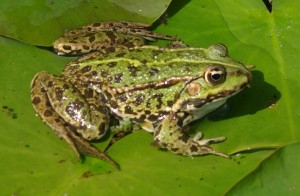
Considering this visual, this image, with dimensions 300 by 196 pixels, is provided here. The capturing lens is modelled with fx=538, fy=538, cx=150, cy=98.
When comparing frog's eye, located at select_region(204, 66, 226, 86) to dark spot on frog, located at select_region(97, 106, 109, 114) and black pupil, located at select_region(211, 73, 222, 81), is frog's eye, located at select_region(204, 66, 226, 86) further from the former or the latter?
dark spot on frog, located at select_region(97, 106, 109, 114)

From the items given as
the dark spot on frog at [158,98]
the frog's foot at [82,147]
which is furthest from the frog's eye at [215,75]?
the frog's foot at [82,147]

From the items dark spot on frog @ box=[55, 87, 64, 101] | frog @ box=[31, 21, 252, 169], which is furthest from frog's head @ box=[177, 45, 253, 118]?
dark spot on frog @ box=[55, 87, 64, 101]

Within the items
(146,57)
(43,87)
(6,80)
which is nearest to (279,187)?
(146,57)

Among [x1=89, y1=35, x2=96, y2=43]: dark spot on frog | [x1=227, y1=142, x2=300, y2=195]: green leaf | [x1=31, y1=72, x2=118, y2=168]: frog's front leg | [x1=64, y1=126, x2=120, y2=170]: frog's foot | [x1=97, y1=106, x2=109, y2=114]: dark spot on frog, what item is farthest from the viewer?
[x1=89, y1=35, x2=96, y2=43]: dark spot on frog

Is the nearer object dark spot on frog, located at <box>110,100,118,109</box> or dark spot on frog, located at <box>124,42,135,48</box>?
dark spot on frog, located at <box>110,100,118,109</box>

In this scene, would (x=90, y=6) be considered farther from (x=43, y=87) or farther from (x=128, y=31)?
(x=43, y=87)

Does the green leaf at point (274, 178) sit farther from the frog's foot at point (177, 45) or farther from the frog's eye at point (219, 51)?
the frog's foot at point (177, 45)

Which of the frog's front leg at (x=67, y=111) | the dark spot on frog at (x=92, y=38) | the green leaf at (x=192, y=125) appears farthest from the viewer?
the dark spot on frog at (x=92, y=38)
